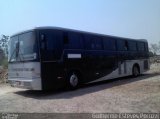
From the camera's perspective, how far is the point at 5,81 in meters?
18.8

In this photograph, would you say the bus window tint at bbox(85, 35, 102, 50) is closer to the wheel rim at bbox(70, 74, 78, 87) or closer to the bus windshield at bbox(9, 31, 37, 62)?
the wheel rim at bbox(70, 74, 78, 87)

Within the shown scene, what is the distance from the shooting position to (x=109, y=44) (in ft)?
55.5

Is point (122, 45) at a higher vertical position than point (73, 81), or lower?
higher

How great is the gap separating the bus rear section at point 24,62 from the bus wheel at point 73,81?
202 cm

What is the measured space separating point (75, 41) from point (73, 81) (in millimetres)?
1991

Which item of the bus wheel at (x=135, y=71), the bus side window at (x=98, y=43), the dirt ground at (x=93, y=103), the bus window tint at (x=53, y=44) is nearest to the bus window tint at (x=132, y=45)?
the bus wheel at (x=135, y=71)

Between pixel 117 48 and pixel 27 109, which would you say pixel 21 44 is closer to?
pixel 27 109

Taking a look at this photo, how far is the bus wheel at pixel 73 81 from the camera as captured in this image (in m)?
13.2

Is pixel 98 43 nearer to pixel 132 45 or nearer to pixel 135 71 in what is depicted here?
pixel 132 45

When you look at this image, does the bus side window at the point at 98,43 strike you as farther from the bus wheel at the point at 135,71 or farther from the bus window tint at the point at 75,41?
the bus wheel at the point at 135,71

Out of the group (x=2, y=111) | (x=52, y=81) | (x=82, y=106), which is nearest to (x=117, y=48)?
(x=52, y=81)

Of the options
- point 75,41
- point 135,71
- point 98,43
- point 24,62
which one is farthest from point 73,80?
point 135,71

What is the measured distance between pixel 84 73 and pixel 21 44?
3707mm

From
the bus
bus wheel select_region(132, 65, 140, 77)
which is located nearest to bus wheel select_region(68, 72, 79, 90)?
the bus
